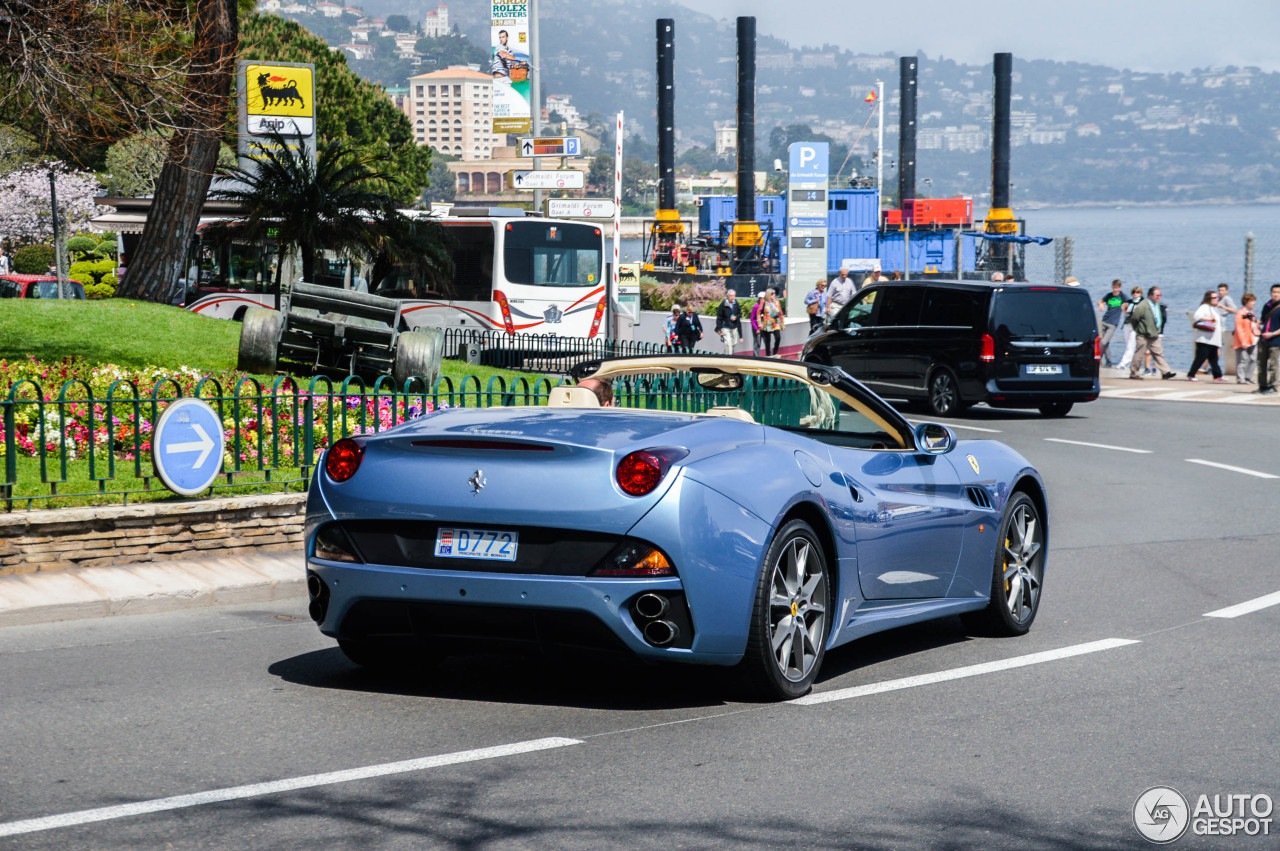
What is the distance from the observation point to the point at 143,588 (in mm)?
8352

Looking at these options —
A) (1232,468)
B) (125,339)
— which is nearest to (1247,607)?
(1232,468)

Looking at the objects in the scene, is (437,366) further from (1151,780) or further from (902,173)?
(902,173)

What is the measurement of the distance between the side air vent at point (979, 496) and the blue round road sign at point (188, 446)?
15.2ft

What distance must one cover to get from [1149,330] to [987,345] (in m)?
8.68

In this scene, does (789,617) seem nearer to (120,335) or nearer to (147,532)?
(147,532)

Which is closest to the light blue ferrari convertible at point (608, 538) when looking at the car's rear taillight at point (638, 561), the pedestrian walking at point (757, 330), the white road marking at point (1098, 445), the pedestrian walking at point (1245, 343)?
the car's rear taillight at point (638, 561)

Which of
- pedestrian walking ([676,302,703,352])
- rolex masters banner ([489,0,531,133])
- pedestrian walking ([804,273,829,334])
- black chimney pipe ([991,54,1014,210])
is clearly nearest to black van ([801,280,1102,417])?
pedestrian walking ([676,302,703,352])

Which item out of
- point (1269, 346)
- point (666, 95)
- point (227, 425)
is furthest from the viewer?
point (666, 95)

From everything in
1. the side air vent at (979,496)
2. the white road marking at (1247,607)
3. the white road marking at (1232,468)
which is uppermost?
the side air vent at (979,496)

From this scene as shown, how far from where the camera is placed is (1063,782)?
4840mm

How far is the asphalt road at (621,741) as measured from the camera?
170 inches

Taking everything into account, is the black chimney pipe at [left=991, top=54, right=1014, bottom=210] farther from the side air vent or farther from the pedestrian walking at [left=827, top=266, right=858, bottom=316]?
the side air vent

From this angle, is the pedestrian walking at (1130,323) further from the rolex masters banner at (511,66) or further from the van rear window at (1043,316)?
the rolex masters banner at (511,66)

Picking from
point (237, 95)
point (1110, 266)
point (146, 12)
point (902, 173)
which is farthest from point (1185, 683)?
point (1110, 266)
